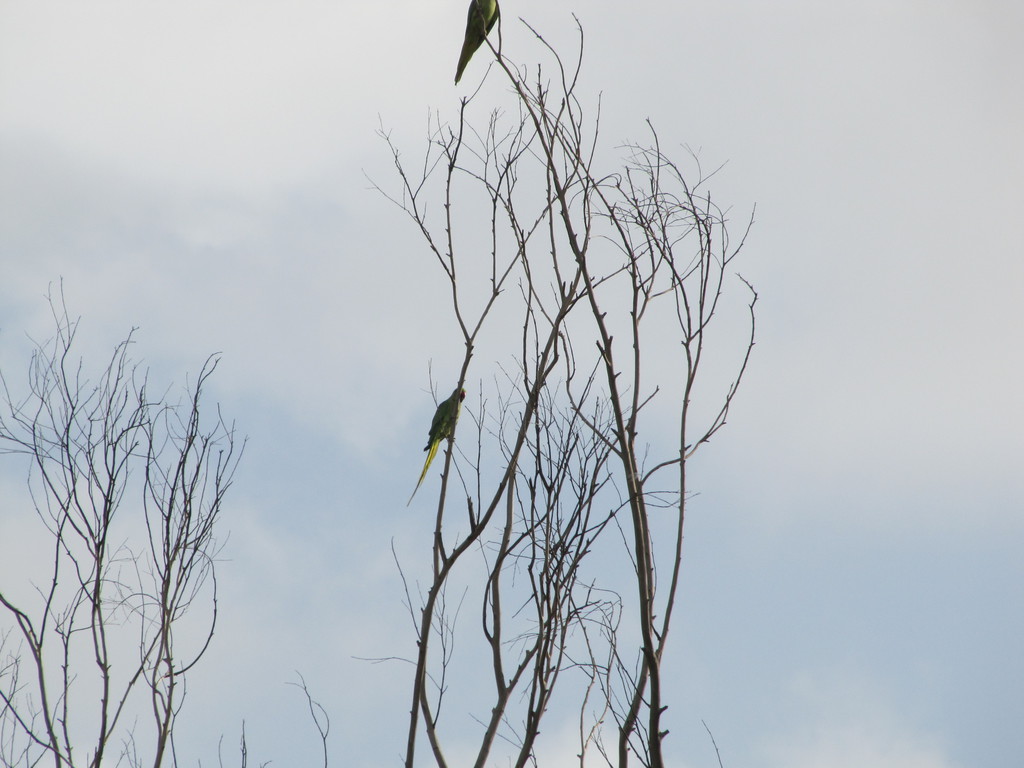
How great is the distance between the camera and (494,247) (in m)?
3.39

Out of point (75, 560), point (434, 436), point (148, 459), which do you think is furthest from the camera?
point (434, 436)

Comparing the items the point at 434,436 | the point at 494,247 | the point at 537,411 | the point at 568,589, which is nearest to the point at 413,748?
the point at 568,589

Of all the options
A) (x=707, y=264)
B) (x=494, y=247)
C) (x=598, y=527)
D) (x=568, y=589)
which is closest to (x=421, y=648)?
(x=568, y=589)

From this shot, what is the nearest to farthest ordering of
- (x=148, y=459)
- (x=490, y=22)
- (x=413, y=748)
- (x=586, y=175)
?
1. (x=413, y=748)
2. (x=586, y=175)
3. (x=148, y=459)
4. (x=490, y=22)

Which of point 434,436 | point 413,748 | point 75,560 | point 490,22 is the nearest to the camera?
point 413,748

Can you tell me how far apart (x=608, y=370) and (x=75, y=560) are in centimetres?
263

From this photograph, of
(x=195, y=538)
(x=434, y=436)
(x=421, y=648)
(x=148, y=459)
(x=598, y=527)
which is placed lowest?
(x=421, y=648)

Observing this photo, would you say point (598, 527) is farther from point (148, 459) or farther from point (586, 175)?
point (148, 459)

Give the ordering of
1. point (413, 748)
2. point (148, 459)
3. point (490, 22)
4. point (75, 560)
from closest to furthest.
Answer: point (413, 748) < point (75, 560) < point (148, 459) < point (490, 22)

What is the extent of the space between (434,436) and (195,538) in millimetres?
2731

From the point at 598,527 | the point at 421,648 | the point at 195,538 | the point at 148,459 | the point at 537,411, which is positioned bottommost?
the point at 421,648

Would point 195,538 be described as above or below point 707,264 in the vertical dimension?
below

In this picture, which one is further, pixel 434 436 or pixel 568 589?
pixel 434 436

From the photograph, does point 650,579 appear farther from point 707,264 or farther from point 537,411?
point 707,264
